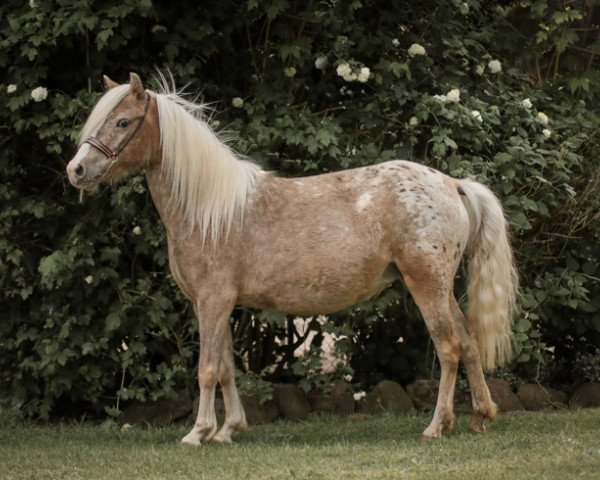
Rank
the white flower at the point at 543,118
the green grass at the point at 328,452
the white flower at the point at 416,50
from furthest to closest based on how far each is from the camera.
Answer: the white flower at the point at 543,118
the white flower at the point at 416,50
the green grass at the point at 328,452

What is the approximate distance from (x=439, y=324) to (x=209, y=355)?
1359 millimetres

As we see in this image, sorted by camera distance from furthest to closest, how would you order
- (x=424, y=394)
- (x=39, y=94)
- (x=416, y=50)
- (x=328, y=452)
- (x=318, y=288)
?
(x=424, y=394)
(x=416, y=50)
(x=39, y=94)
(x=318, y=288)
(x=328, y=452)

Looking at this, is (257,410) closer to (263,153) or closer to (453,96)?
(263,153)

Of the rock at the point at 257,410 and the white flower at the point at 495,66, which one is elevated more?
the white flower at the point at 495,66

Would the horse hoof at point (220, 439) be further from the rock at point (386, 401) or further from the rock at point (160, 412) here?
the rock at point (386, 401)

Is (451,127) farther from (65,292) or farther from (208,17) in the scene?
(65,292)

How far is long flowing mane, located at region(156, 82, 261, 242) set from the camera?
643 centimetres

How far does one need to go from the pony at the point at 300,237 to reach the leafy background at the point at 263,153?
806 mm

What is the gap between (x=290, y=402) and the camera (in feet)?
25.5

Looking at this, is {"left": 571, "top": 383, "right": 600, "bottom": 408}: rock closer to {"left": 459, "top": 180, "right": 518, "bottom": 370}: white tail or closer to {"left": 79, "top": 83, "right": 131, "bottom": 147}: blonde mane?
{"left": 459, "top": 180, "right": 518, "bottom": 370}: white tail

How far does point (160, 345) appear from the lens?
790 cm

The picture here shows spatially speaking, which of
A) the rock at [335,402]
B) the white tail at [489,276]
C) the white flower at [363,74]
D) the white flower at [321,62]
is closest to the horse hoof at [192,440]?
the rock at [335,402]

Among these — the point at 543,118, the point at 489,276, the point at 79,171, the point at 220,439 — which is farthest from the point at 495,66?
the point at 220,439

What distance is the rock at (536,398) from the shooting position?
26.3ft
